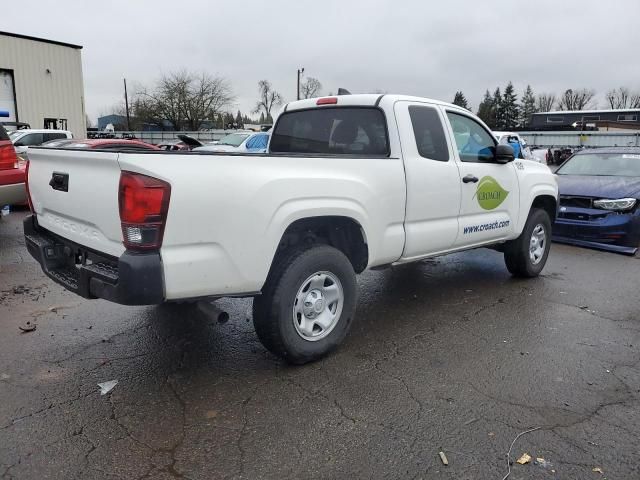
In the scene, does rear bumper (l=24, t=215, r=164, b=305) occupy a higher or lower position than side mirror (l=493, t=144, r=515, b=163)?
lower

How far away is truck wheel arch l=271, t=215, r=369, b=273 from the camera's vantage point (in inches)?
139

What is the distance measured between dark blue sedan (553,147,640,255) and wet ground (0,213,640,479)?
2716mm

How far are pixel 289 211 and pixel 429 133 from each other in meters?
1.89

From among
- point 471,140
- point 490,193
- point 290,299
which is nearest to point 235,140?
point 471,140

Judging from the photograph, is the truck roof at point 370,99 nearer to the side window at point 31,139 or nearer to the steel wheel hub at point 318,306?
the steel wheel hub at point 318,306

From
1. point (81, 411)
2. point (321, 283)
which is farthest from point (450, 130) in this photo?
point (81, 411)

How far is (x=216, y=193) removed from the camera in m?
2.89

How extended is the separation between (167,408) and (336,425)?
3.41ft

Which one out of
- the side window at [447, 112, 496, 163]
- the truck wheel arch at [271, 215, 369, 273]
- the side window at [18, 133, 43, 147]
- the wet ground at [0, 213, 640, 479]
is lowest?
the wet ground at [0, 213, 640, 479]

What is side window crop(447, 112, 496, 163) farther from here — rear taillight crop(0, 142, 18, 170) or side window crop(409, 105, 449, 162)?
rear taillight crop(0, 142, 18, 170)

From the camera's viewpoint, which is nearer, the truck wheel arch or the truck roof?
the truck wheel arch

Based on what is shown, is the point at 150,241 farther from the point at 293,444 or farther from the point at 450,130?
the point at 450,130

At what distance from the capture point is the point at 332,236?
3.94m

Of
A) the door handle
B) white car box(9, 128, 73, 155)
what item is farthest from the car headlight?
white car box(9, 128, 73, 155)
